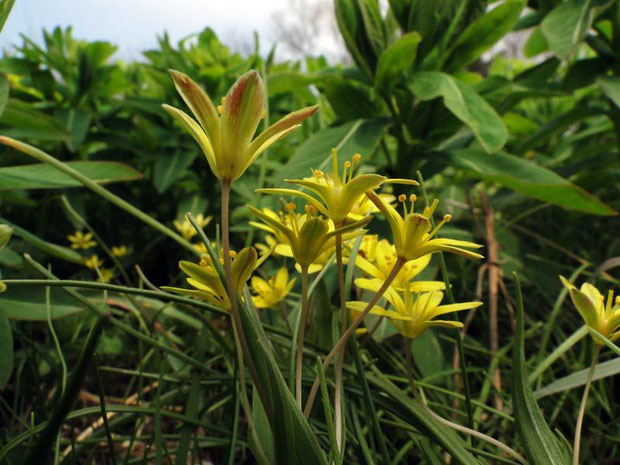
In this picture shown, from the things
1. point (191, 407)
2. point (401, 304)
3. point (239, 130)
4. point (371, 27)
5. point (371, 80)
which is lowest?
point (191, 407)

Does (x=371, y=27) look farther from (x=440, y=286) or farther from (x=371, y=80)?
(x=440, y=286)

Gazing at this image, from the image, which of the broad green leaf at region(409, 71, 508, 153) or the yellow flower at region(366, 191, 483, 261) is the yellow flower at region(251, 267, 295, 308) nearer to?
the yellow flower at region(366, 191, 483, 261)

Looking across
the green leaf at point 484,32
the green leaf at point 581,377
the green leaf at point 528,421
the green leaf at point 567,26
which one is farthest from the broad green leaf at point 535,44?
the green leaf at point 528,421

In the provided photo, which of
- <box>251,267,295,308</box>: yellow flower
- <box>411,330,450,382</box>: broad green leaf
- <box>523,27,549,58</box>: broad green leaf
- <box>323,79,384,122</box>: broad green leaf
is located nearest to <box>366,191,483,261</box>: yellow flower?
<box>251,267,295,308</box>: yellow flower

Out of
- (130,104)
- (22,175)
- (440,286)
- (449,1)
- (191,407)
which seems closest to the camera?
(440,286)

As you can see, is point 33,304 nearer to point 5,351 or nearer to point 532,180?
point 5,351

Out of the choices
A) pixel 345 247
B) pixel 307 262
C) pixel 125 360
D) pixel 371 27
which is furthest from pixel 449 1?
pixel 125 360
